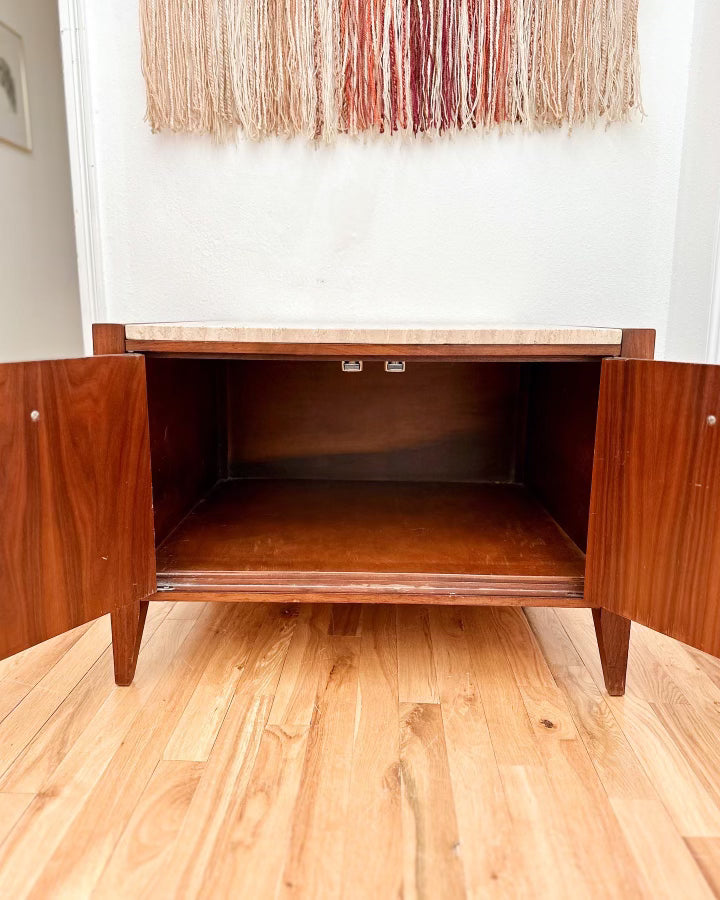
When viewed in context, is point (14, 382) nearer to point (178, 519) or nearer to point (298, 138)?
point (178, 519)

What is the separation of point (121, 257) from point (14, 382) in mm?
745

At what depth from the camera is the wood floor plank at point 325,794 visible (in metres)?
0.55

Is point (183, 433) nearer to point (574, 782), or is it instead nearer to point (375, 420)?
point (375, 420)

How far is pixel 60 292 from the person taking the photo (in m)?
2.16

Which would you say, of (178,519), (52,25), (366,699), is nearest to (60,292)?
(52,25)

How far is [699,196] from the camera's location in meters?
1.16

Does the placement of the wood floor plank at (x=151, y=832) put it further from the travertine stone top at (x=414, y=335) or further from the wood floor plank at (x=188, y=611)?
the travertine stone top at (x=414, y=335)

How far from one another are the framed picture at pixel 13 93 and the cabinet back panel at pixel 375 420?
129cm

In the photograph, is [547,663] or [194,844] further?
[547,663]

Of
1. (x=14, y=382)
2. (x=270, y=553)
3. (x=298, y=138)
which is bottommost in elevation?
(x=270, y=553)

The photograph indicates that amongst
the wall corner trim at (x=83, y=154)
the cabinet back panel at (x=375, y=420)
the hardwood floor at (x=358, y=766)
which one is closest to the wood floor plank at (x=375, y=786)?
the hardwood floor at (x=358, y=766)

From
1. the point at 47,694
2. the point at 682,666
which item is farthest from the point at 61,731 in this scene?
the point at 682,666

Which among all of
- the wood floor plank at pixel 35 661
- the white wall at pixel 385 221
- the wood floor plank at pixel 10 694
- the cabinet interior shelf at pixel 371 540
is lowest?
the wood floor plank at pixel 35 661

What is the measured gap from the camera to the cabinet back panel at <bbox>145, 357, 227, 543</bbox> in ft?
3.11
